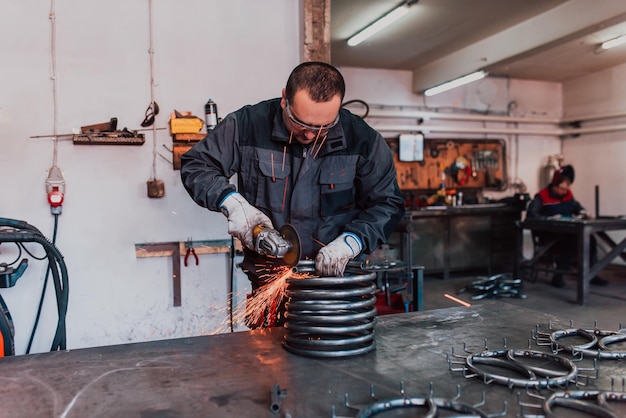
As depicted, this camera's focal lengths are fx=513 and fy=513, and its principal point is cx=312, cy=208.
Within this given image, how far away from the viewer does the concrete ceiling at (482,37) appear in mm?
5070

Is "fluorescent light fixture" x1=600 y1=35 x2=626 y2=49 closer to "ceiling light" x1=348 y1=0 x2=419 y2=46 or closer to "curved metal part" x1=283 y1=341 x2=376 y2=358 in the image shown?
"ceiling light" x1=348 y1=0 x2=419 y2=46

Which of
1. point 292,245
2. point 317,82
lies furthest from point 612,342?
point 317,82

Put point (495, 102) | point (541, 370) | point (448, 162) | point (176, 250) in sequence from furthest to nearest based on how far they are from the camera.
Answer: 1. point (495, 102)
2. point (448, 162)
3. point (176, 250)
4. point (541, 370)

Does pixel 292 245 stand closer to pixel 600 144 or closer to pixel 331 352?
pixel 331 352

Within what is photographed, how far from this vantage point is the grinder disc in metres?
1.58

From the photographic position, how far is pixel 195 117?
305cm

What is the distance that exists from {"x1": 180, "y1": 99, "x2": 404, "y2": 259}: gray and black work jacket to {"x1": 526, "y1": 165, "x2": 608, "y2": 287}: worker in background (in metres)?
4.63

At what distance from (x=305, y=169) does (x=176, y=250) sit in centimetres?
138

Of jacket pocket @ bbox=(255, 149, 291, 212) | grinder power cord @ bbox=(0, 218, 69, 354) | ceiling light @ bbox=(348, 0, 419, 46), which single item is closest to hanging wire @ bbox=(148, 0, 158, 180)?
grinder power cord @ bbox=(0, 218, 69, 354)

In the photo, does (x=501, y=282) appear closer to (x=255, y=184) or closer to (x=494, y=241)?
(x=494, y=241)

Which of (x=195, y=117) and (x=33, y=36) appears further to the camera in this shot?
(x=195, y=117)

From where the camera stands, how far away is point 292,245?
Result: 63.2 inches

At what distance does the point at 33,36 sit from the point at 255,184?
1736 mm

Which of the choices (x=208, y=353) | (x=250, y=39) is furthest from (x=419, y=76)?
(x=208, y=353)
